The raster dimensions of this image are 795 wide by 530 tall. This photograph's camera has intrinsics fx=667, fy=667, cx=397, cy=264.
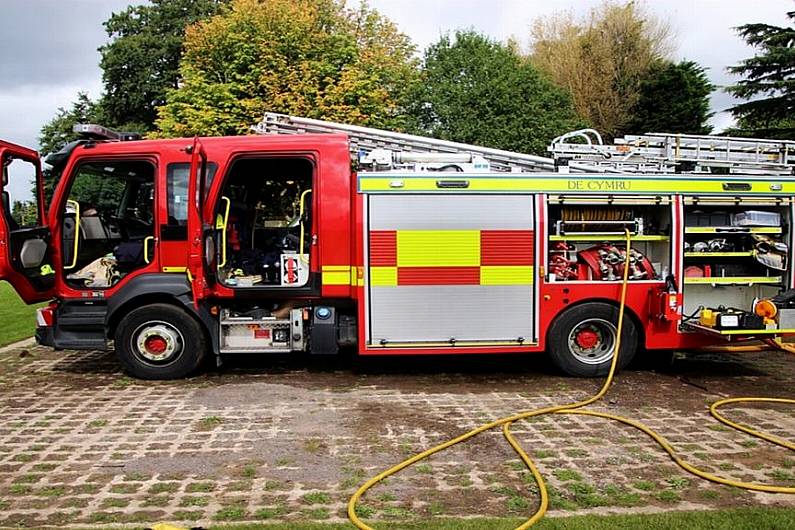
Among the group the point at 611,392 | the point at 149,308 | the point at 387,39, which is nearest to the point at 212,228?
the point at 149,308

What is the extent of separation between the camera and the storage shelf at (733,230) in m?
7.62

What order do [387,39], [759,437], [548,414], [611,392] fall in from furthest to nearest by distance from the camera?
1. [387,39]
2. [611,392]
3. [548,414]
4. [759,437]

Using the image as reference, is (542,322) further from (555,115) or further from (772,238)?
(555,115)

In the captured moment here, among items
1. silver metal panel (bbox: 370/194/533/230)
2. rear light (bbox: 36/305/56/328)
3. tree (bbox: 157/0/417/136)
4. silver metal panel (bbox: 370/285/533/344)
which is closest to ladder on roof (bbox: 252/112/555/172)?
silver metal panel (bbox: 370/194/533/230)

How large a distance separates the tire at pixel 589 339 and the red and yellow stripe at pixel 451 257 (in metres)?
0.67

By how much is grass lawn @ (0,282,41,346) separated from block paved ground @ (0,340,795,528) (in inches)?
110

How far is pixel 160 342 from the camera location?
7457 mm

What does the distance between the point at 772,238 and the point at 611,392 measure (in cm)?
279

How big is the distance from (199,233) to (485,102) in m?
17.1

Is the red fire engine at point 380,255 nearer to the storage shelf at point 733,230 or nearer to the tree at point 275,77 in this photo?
the storage shelf at point 733,230

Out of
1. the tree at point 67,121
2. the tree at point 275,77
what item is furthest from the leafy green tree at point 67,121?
the tree at point 275,77

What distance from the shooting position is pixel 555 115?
77.1 ft

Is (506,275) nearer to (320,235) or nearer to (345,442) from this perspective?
(320,235)

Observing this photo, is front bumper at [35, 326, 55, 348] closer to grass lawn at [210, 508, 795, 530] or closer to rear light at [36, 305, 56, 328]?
rear light at [36, 305, 56, 328]
